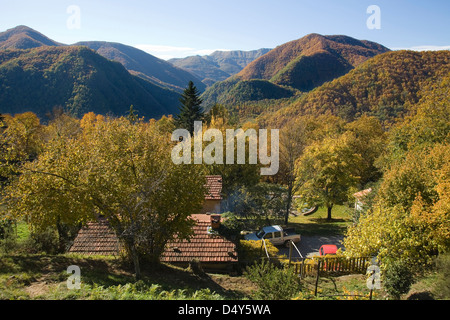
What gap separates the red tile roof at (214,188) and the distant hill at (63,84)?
72.5 m

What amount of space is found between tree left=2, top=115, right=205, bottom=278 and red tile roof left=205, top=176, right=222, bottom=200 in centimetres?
624

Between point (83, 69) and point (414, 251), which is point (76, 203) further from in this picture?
point (83, 69)

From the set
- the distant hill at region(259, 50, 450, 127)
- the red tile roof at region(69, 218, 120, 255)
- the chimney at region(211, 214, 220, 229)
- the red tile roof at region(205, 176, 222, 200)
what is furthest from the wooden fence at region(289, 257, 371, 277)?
the distant hill at region(259, 50, 450, 127)

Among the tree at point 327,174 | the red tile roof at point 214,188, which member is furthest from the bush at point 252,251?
the tree at point 327,174

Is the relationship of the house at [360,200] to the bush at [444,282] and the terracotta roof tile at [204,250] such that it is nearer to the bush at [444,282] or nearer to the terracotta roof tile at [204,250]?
the bush at [444,282]

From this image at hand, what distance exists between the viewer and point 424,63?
3605 inches

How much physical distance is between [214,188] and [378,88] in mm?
87560

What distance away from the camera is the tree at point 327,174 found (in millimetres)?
24891

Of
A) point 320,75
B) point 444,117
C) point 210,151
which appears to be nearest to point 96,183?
point 210,151

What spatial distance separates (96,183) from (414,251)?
11.1m

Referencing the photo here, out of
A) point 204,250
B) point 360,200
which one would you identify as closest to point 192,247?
point 204,250

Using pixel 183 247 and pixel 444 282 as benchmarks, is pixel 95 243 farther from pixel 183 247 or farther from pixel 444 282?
pixel 444 282

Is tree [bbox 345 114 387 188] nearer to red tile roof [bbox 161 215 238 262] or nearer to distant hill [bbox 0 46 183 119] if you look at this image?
red tile roof [bbox 161 215 238 262]

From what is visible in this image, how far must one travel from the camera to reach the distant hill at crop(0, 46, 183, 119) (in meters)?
95.7
